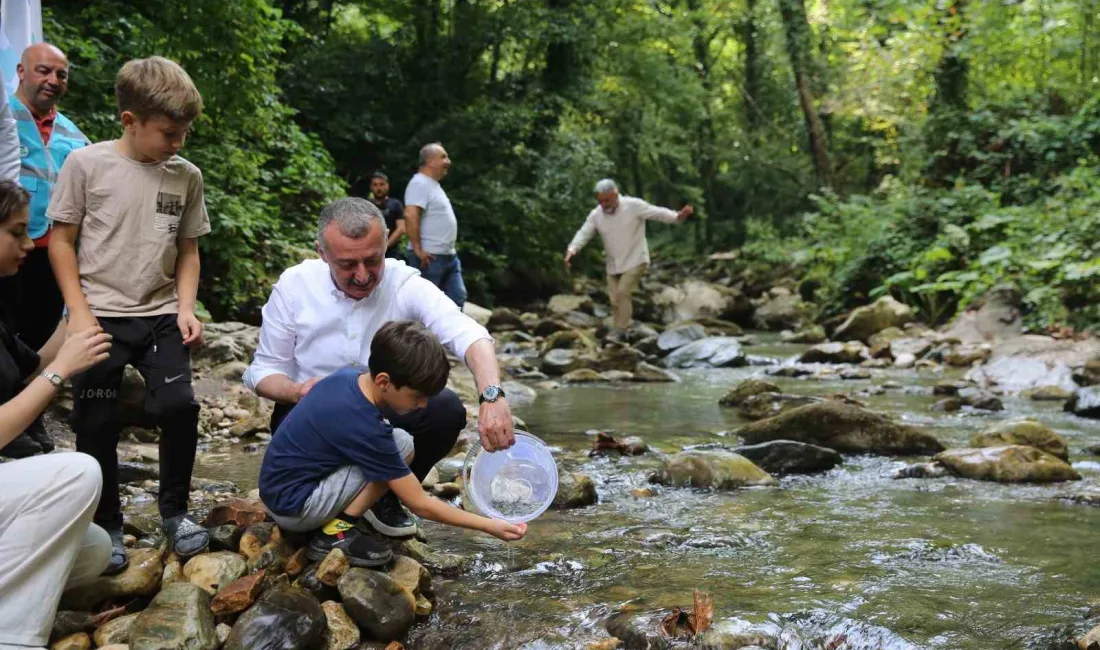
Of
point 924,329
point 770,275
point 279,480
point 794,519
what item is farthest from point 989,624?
point 770,275

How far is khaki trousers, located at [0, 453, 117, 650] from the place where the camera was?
7.61 ft

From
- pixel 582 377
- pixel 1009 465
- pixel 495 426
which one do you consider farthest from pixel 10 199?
pixel 582 377

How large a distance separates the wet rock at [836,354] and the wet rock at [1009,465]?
559cm

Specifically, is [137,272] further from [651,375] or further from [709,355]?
[709,355]

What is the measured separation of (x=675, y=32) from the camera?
2170cm

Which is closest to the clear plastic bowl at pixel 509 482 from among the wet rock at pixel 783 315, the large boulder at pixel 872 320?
the large boulder at pixel 872 320

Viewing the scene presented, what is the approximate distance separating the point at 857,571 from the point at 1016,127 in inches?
507

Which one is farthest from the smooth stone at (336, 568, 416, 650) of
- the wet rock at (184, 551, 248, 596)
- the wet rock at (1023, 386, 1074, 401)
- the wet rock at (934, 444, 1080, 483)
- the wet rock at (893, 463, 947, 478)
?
the wet rock at (1023, 386, 1074, 401)

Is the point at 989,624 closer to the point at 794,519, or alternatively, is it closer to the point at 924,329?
the point at 794,519

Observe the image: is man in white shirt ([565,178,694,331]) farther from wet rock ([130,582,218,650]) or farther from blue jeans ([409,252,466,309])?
wet rock ([130,582,218,650])

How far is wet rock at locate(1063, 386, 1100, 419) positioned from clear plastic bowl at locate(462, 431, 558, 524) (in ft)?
16.9

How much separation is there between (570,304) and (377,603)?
14542mm

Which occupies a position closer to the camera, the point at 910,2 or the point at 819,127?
the point at 910,2

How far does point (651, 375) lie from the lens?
970 centimetres
